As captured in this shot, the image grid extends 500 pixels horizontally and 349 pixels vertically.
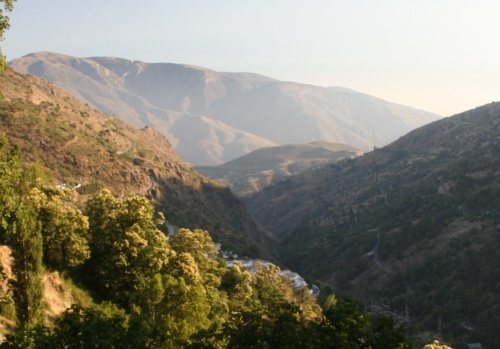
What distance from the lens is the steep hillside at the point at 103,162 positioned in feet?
285

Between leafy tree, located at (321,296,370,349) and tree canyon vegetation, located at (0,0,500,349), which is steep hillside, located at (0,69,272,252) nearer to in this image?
tree canyon vegetation, located at (0,0,500,349)

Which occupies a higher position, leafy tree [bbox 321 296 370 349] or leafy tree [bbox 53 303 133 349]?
leafy tree [bbox 321 296 370 349]

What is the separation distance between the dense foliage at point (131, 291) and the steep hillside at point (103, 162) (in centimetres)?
4395

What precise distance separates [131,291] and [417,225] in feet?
288

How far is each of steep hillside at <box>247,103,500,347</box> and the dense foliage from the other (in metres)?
46.2

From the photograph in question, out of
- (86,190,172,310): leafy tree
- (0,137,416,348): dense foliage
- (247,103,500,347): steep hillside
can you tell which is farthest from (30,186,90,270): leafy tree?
(247,103,500,347): steep hillside

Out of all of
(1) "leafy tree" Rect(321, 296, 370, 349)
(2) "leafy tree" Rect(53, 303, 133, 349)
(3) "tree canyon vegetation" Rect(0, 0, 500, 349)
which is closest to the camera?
(2) "leafy tree" Rect(53, 303, 133, 349)

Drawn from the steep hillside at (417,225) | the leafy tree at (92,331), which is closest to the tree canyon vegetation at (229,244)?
the leafy tree at (92,331)

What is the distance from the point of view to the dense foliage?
18812 mm

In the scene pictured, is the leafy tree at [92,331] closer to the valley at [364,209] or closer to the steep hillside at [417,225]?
the valley at [364,209]

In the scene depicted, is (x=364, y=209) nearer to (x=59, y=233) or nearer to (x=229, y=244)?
(x=229, y=244)

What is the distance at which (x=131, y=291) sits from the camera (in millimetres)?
30094

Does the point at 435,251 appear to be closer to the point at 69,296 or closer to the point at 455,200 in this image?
the point at 455,200

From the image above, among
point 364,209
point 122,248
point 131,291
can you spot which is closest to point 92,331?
point 131,291
